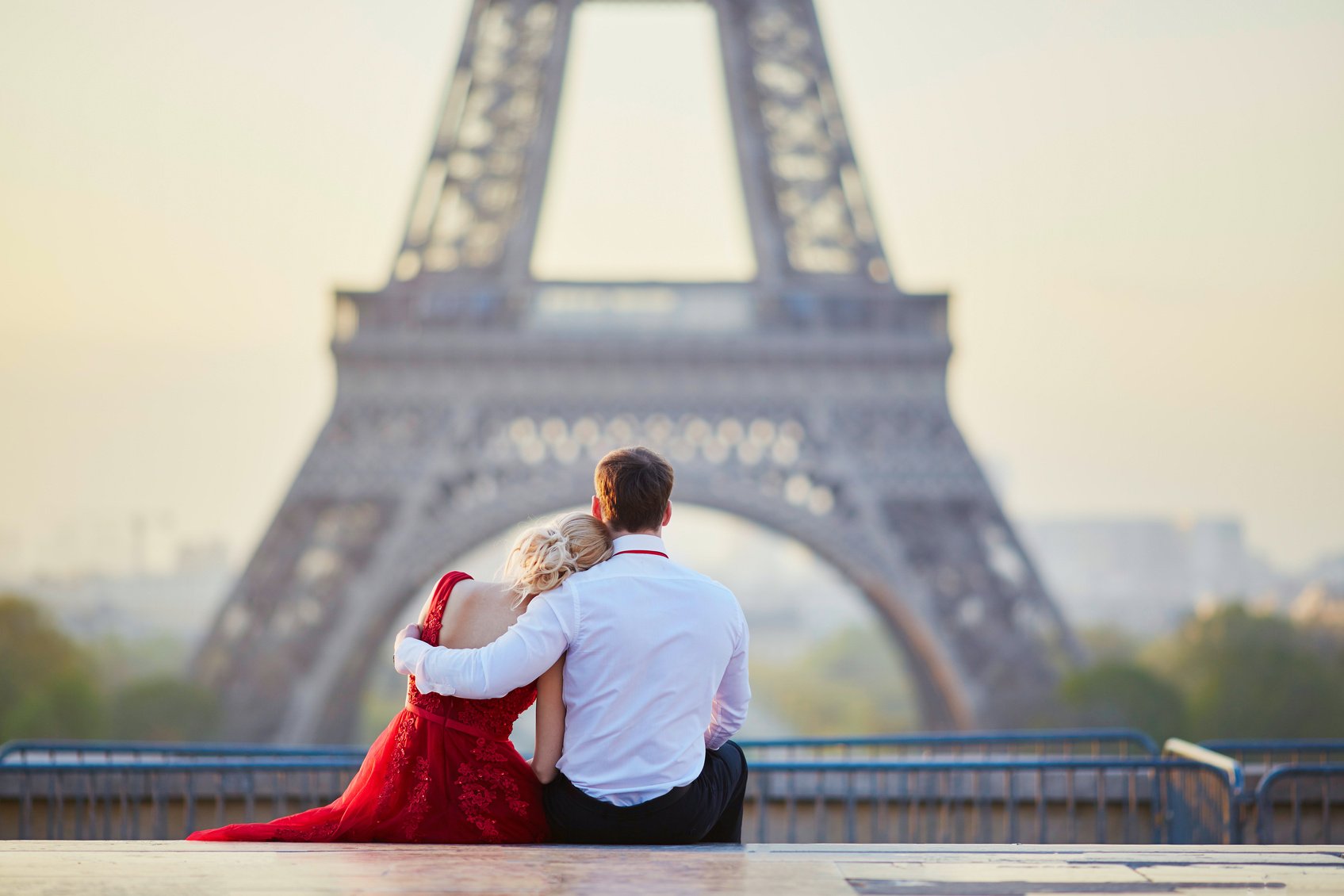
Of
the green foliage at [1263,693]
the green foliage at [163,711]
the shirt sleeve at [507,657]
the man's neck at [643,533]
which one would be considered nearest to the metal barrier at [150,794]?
the shirt sleeve at [507,657]

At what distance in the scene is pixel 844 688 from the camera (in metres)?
49.2

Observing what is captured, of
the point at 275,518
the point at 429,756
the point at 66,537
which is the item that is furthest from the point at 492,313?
the point at 66,537

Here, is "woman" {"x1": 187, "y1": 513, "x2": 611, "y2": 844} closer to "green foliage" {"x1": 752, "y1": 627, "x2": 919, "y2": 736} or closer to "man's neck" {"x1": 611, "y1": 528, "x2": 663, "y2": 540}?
"man's neck" {"x1": 611, "y1": 528, "x2": 663, "y2": 540}

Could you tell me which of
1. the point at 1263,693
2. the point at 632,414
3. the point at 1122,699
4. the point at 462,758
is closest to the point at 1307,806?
the point at 462,758

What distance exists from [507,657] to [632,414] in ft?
38.8

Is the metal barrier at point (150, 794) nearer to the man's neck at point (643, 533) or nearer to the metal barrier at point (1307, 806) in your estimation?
the man's neck at point (643, 533)

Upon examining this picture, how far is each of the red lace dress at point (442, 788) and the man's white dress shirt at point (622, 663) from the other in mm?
140

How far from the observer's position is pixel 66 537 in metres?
41.0

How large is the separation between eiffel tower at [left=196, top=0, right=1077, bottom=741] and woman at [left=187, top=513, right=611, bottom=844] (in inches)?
425

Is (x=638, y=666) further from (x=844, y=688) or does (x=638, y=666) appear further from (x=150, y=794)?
(x=844, y=688)

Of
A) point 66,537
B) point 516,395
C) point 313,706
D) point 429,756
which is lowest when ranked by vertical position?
point 429,756

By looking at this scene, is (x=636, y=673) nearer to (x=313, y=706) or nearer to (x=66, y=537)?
(x=313, y=706)

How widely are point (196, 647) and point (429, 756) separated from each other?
38.1ft

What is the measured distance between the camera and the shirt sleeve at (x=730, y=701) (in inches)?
127
